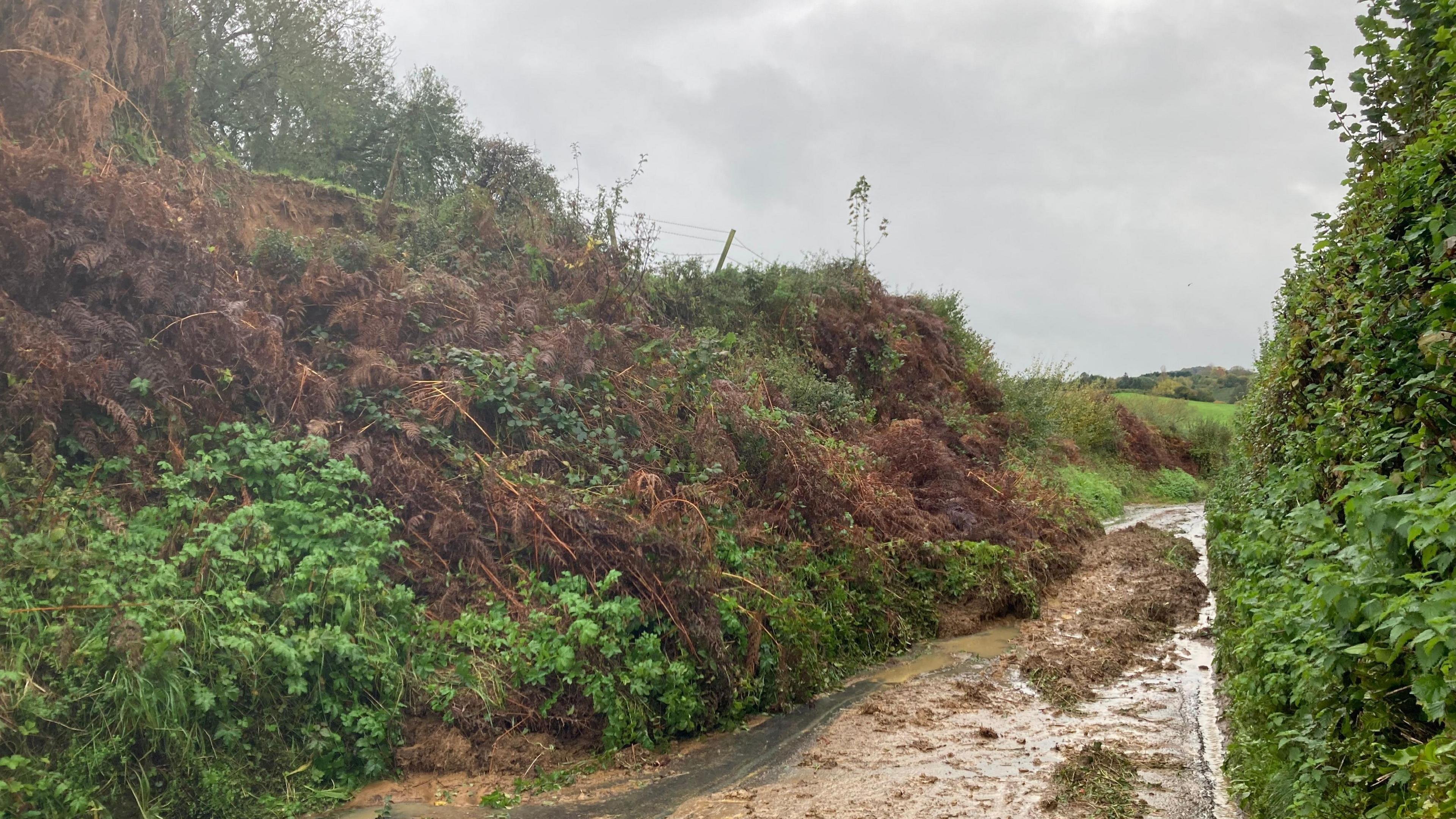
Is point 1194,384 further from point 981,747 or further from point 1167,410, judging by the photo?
point 981,747

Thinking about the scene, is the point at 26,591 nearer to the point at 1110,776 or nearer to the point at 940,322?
the point at 1110,776

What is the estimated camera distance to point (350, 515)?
702 centimetres

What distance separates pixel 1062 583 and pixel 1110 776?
26.8 feet

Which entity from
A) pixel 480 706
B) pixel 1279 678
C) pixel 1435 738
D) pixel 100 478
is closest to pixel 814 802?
pixel 480 706

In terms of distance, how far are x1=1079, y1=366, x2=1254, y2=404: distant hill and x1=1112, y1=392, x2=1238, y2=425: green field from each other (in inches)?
142

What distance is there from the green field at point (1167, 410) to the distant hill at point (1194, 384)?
3.61m

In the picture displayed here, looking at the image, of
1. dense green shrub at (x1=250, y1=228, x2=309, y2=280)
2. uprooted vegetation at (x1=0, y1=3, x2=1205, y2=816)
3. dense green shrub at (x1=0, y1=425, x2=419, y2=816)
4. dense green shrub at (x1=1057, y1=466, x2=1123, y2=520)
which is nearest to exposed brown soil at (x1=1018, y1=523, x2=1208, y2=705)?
uprooted vegetation at (x1=0, y1=3, x2=1205, y2=816)

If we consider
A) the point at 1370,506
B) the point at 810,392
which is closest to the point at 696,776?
the point at 1370,506

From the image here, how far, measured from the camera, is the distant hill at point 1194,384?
58469mm

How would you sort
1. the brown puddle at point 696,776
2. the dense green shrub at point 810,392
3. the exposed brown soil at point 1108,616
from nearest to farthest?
the brown puddle at point 696,776
the exposed brown soil at point 1108,616
the dense green shrub at point 810,392

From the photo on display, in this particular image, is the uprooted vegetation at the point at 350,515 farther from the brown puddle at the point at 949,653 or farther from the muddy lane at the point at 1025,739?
the muddy lane at the point at 1025,739

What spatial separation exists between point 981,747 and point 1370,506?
4.23 metres

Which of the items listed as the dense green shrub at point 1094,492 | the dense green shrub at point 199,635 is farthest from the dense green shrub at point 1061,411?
the dense green shrub at point 199,635

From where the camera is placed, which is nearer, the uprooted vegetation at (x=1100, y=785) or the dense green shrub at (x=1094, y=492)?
the uprooted vegetation at (x=1100, y=785)
